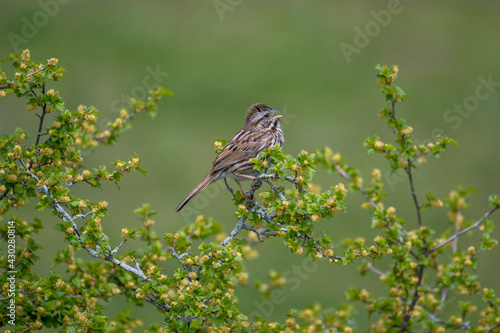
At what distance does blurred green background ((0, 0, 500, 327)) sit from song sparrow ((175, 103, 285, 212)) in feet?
8.32

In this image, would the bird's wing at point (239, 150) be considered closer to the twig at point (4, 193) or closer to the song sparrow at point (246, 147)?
the song sparrow at point (246, 147)

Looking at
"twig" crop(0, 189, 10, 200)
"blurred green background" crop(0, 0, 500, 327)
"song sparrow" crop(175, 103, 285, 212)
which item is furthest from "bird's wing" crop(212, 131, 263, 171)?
"blurred green background" crop(0, 0, 500, 327)

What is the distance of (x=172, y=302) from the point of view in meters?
4.48

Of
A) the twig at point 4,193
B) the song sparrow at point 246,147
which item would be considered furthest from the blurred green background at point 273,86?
the twig at point 4,193

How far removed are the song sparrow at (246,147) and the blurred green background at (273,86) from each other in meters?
2.54

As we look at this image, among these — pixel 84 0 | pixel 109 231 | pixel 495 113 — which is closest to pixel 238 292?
pixel 109 231

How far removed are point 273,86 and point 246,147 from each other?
266 inches

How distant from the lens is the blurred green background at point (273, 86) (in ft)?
32.4

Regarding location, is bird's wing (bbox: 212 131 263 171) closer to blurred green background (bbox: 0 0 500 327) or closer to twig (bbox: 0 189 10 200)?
twig (bbox: 0 189 10 200)

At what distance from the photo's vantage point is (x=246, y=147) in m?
6.48

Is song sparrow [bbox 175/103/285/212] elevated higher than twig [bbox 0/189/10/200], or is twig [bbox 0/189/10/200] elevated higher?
song sparrow [bbox 175/103/285/212]

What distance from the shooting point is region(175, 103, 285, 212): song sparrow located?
20.4 feet


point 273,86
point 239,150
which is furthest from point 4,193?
point 273,86

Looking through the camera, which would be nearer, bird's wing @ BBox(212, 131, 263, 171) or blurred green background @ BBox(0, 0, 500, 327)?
bird's wing @ BBox(212, 131, 263, 171)
